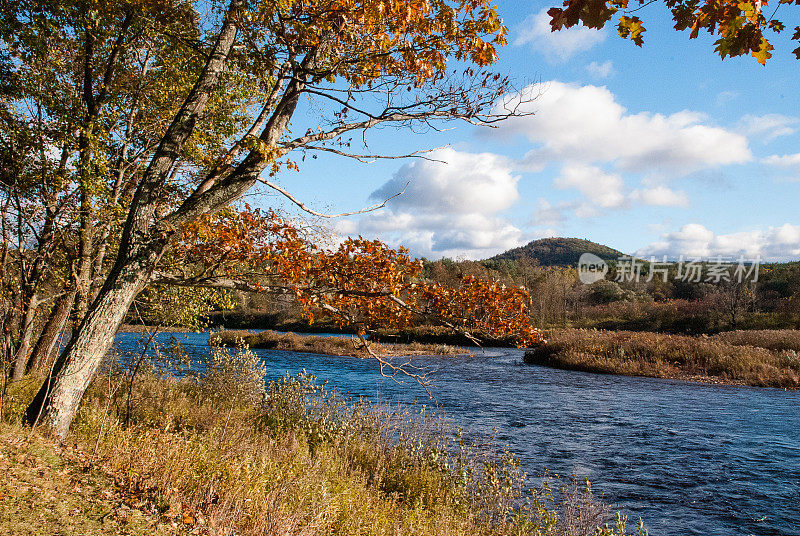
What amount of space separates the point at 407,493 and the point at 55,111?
9644mm

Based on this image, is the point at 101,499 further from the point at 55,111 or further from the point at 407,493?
the point at 55,111

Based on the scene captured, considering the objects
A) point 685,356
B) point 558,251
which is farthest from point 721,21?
point 558,251

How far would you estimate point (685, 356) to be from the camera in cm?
2439

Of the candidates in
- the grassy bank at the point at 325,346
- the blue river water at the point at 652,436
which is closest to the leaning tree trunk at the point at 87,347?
the blue river water at the point at 652,436

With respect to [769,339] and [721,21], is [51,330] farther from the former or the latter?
[769,339]

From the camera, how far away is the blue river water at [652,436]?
26.9 ft

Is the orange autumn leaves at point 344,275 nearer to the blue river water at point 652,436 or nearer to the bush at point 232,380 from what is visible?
the blue river water at point 652,436

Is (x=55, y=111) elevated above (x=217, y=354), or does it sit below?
above

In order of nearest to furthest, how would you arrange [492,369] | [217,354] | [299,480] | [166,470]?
[166,470] < [299,480] < [217,354] < [492,369]

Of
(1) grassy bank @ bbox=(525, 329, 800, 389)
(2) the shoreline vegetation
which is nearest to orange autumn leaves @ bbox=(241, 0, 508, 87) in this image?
(2) the shoreline vegetation

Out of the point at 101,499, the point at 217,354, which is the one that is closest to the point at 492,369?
A: the point at 217,354

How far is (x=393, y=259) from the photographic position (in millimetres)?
5859

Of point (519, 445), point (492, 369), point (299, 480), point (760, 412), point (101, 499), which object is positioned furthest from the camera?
point (492, 369)

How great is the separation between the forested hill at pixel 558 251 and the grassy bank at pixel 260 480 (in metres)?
147
